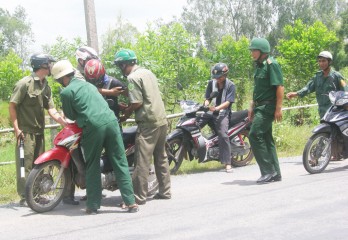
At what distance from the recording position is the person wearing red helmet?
6488 mm

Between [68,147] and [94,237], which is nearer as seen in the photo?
[94,237]

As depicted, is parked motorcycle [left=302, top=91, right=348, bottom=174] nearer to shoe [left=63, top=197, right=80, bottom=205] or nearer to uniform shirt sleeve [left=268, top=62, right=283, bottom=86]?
uniform shirt sleeve [left=268, top=62, right=283, bottom=86]

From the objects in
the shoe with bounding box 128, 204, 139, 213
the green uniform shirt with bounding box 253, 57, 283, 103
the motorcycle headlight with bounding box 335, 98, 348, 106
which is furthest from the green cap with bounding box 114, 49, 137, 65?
the motorcycle headlight with bounding box 335, 98, 348, 106

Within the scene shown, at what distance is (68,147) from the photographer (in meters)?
6.42

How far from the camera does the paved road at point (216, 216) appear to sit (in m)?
5.21

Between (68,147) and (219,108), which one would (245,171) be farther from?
(68,147)

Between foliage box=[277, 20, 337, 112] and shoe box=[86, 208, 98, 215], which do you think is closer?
shoe box=[86, 208, 98, 215]

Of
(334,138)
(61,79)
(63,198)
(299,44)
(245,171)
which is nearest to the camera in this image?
(61,79)

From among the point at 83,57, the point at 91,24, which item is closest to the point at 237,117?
the point at 91,24

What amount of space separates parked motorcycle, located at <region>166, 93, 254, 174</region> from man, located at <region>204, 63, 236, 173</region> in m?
0.14

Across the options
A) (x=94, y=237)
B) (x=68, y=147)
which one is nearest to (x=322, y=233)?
(x=94, y=237)

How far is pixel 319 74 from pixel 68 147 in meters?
4.72

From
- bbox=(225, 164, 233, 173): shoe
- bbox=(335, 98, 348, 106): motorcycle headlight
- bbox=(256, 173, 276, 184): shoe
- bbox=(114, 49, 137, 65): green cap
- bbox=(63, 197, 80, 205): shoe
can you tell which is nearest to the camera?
bbox=(114, 49, 137, 65): green cap

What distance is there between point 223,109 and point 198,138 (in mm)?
650
